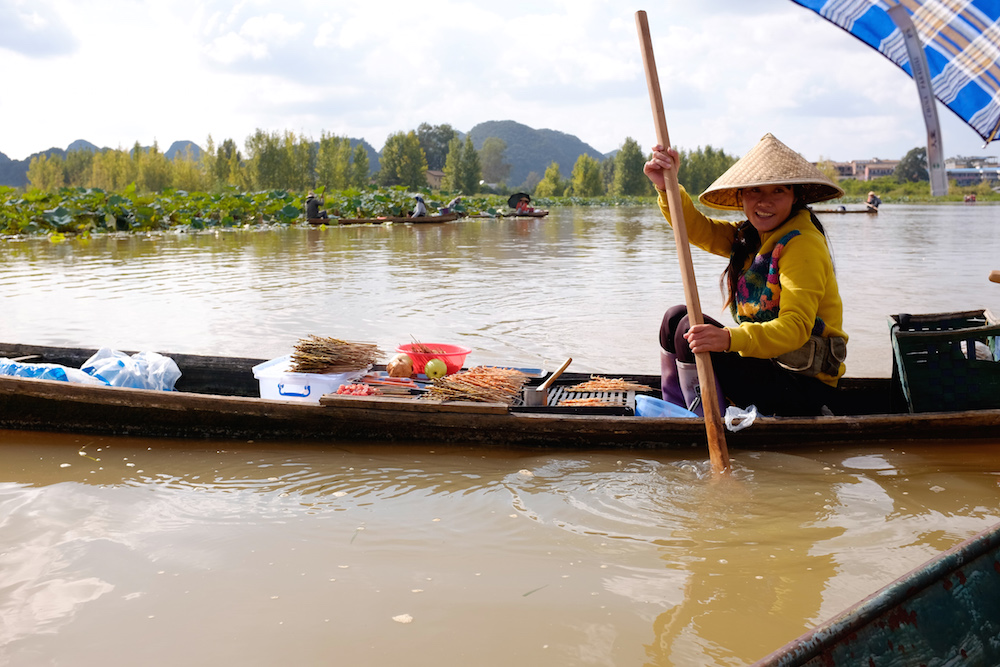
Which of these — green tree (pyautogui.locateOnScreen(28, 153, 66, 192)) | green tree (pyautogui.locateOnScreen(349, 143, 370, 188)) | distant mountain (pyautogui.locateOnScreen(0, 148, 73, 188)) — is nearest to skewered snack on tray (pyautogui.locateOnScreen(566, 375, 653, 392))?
green tree (pyautogui.locateOnScreen(349, 143, 370, 188))

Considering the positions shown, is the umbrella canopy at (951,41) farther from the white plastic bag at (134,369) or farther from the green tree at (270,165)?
the green tree at (270,165)

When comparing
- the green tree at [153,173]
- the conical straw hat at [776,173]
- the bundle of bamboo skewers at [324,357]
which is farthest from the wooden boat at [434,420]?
the green tree at [153,173]

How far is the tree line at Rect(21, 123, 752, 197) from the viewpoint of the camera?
40.8 m

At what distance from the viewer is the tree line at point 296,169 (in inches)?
1604

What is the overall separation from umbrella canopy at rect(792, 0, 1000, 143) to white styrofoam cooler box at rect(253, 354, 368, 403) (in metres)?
2.54

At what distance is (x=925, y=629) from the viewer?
3.71ft

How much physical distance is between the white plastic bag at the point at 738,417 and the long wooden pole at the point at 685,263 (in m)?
0.06

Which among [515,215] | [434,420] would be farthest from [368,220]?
[434,420]

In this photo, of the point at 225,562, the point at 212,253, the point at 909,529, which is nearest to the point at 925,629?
the point at 909,529

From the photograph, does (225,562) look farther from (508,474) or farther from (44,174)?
(44,174)

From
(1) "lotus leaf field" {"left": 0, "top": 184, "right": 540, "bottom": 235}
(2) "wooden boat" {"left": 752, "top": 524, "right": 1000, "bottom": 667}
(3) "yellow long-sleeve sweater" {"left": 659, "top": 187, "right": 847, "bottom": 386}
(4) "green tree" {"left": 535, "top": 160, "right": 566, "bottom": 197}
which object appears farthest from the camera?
(4) "green tree" {"left": 535, "top": 160, "right": 566, "bottom": 197}

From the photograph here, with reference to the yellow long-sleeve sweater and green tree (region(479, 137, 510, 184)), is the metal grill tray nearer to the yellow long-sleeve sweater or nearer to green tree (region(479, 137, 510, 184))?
the yellow long-sleeve sweater

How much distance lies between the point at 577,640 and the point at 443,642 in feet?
1.12

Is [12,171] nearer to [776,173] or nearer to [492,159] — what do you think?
[492,159]
